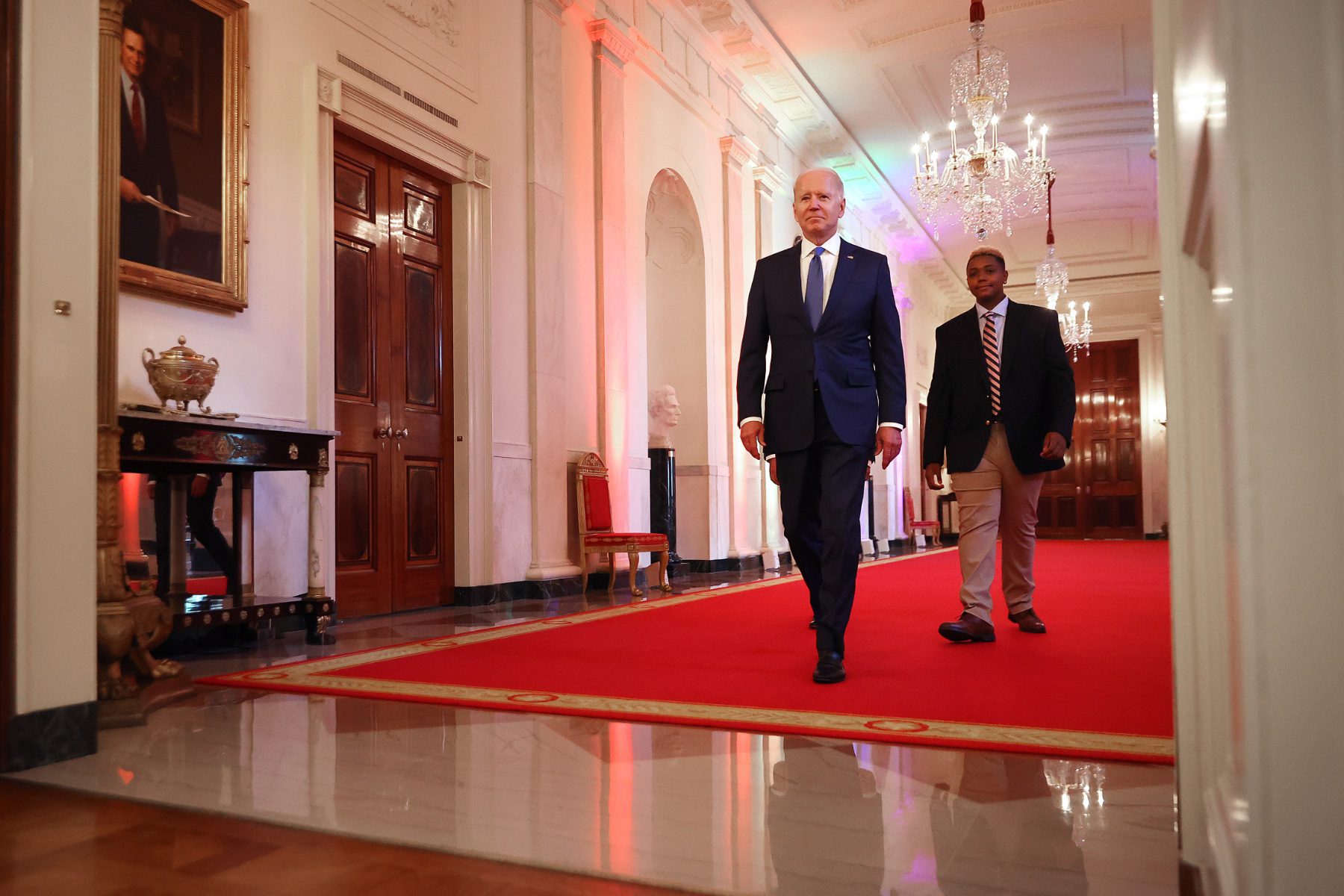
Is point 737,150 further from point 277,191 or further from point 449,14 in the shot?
Answer: point 277,191

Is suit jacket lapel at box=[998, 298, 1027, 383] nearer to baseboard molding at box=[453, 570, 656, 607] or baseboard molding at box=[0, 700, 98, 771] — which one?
baseboard molding at box=[0, 700, 98, 771]

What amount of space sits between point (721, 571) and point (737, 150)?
4.38 metres

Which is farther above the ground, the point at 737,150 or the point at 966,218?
the point at 737,150

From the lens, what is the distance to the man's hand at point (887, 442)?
322 cm

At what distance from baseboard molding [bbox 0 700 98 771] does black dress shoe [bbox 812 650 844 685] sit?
198 centimetres

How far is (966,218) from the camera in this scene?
978 cm

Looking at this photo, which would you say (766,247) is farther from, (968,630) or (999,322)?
(968,630)

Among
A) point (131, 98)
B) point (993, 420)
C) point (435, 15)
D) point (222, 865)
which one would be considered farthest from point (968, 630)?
point (435, 15)

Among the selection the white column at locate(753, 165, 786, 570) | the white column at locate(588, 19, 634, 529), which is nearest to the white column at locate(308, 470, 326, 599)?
the white column at locate(588, 19, 634, 529)

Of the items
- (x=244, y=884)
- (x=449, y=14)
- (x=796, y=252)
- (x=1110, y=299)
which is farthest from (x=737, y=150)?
(x=1110, y=299)

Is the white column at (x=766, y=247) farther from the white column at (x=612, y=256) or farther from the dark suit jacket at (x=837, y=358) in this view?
the dark suit jacket at (x=837, y=358)

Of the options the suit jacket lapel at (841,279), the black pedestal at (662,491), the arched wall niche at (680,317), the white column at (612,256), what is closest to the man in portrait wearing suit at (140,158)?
the suit jacket lapel at (841,279)

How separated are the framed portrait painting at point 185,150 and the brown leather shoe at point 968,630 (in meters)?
3.51

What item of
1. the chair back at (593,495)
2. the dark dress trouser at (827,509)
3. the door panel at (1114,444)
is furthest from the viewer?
the door panel at (1114,444)
